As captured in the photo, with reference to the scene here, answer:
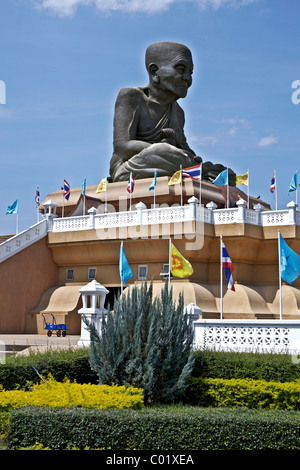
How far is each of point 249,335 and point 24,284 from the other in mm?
12207

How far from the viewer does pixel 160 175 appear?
26422 millimetres

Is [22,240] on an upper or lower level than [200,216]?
lower

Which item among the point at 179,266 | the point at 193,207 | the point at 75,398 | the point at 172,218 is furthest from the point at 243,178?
the point at 75,398

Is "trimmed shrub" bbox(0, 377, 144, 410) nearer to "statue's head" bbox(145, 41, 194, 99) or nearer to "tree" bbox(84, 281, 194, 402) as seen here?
"tree" bbox(84, 281, 194, 402)

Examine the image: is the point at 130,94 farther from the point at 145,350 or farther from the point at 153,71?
the point at 145,350

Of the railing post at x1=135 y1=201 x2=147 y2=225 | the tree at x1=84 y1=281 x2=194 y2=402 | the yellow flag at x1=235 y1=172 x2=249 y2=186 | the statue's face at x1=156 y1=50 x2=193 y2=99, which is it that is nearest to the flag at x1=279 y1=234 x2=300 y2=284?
the railing post at x1=135 y1=201 x2=147 y2=225

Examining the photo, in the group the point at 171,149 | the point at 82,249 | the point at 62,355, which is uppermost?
the point at 171,149

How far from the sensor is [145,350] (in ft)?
34.9

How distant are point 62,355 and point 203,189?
47.0 ft

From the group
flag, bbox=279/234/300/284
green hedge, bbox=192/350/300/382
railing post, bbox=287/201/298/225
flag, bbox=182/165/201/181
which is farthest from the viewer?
railing post, bbox=287/201/298/225

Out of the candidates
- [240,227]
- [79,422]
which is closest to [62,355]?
[79,422]

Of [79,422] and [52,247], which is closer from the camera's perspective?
[79,422]

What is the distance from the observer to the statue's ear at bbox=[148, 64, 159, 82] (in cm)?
2895
